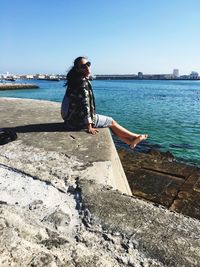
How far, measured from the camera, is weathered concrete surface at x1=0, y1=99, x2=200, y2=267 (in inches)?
69.6

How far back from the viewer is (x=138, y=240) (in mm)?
1908

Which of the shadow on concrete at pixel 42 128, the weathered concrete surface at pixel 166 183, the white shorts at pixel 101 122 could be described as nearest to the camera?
the weathered concrete surface at pixel 166 183

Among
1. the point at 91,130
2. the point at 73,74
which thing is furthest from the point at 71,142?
the point at 73,74

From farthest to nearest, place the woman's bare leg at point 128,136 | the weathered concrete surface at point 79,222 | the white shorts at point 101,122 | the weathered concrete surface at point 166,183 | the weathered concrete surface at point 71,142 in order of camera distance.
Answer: the woman's bare leg at point 128,136
the white shorts at point 101,122
the weathered concrete surface at point 166,183
the weathered concrete surface at point 71,142
the weathered concrete surface at point 79,222

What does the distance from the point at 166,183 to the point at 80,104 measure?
78.6 inches

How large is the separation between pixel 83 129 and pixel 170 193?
1786mm

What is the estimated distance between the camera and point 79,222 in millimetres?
2156

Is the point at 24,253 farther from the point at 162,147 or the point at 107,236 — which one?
the point at 162,147

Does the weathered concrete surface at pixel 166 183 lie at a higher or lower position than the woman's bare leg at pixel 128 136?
lower

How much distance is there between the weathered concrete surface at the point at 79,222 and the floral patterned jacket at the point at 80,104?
143 cm

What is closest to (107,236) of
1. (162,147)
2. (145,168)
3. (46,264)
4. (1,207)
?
(46,264)

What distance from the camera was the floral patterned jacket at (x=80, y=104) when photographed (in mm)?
4656

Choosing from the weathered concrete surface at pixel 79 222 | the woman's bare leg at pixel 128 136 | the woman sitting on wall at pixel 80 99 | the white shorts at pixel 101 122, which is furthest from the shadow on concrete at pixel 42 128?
the weathered concrete surface at pixel 79 222

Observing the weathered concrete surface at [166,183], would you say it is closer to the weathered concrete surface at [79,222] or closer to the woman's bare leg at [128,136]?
the woman's bare leg at [128,136]
